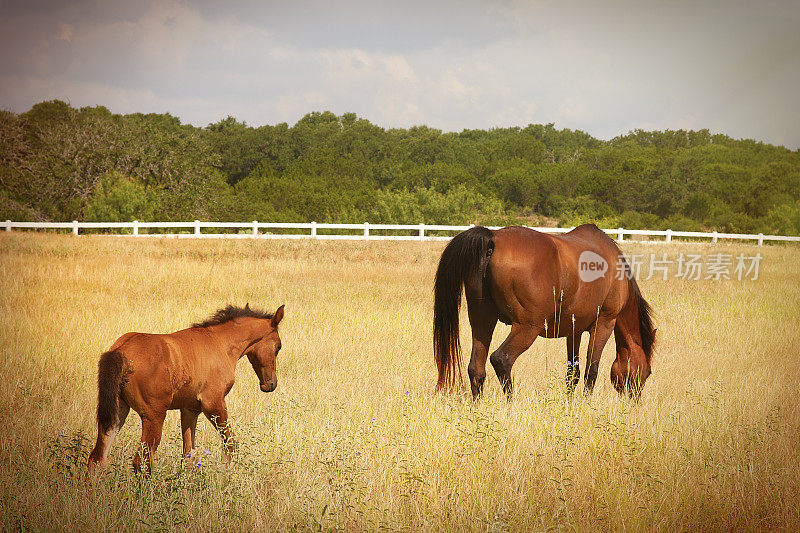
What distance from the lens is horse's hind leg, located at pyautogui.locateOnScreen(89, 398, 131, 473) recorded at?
11.5ft

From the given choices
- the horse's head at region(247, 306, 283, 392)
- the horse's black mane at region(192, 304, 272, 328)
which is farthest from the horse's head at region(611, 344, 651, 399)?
the horse's black mane at region(192, 304, 272, 328)

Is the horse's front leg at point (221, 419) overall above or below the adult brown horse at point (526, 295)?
below

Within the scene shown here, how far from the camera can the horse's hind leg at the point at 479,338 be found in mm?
5840

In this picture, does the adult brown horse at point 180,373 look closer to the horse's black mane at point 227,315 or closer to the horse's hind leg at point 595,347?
the horse's black mane at point 227,315

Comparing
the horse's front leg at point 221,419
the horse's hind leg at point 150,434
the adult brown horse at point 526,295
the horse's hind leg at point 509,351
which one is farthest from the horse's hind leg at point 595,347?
the horse's hind leg at point 150,434

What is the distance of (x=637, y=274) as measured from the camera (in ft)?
57.5

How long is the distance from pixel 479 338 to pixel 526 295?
0.60 m

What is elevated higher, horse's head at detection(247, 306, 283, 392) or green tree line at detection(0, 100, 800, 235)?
green tree line at detection(0, 100, 800, 235)

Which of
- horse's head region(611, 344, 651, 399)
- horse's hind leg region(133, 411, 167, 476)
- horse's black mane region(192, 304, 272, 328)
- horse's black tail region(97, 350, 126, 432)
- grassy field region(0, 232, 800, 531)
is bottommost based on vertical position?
grassy field region(0, 232, 800, 531)

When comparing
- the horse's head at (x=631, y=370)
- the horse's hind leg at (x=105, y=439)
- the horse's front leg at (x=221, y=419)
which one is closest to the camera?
the horse's hind leg at (x=105, y=439)

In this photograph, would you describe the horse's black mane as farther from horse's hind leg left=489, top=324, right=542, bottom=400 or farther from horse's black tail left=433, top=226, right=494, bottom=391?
horse's hind leg left=489, top=324, right=542, bottom=400

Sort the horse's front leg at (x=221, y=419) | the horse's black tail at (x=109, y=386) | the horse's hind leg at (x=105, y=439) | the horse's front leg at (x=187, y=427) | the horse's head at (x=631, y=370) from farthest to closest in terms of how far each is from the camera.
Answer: the horse's head at (x=631, y=370) → the horse's front leg at (x=187, y=427) → the horse's front leg at (x=221, y=419) → the horse's hind leg at (x=105, y=439) → the horse's black tail at (x=109, y=386)

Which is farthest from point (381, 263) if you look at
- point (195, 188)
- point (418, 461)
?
point (195, 188)

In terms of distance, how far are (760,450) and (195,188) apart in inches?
1293
